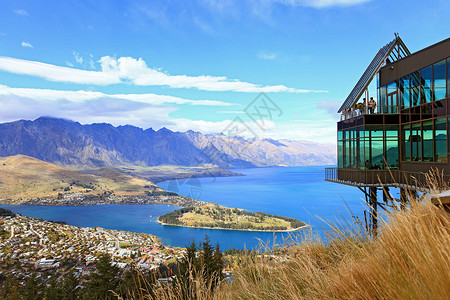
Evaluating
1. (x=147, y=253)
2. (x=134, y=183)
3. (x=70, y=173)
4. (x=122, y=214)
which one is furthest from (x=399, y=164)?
(x=70, y=173)

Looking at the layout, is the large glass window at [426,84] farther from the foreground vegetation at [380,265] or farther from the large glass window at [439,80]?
the foreground vegetation at [380,265]

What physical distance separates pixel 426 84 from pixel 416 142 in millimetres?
2258

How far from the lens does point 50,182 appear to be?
144m

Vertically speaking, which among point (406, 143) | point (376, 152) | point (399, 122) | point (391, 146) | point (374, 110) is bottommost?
point (376, 152)

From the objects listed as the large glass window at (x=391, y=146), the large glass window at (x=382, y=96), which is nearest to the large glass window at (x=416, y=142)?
the large glass window at (x=391, y=146)

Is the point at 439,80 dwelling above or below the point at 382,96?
below

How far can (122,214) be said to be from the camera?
97.7m

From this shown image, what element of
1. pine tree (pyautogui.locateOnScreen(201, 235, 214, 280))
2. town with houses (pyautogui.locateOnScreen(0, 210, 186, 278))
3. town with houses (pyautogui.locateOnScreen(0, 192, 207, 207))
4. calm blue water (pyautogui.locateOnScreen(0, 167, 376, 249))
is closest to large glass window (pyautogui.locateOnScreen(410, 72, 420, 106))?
pine tree (pyautogui.locateOnScreen(201, 235, 214, 280))

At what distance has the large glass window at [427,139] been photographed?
11.0 m

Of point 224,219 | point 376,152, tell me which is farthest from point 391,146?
point 224,219

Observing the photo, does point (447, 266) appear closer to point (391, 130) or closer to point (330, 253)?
point (330, 253)

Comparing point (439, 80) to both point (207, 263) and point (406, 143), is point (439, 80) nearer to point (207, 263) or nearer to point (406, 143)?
point (406, 143)

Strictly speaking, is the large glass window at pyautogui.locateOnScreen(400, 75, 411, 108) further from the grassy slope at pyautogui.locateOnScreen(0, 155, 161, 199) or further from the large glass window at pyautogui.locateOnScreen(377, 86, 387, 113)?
the grassy slope at pyautogui.locateOnScreen(0, 155, 161, 199)

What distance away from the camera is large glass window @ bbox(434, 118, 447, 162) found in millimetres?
10359
